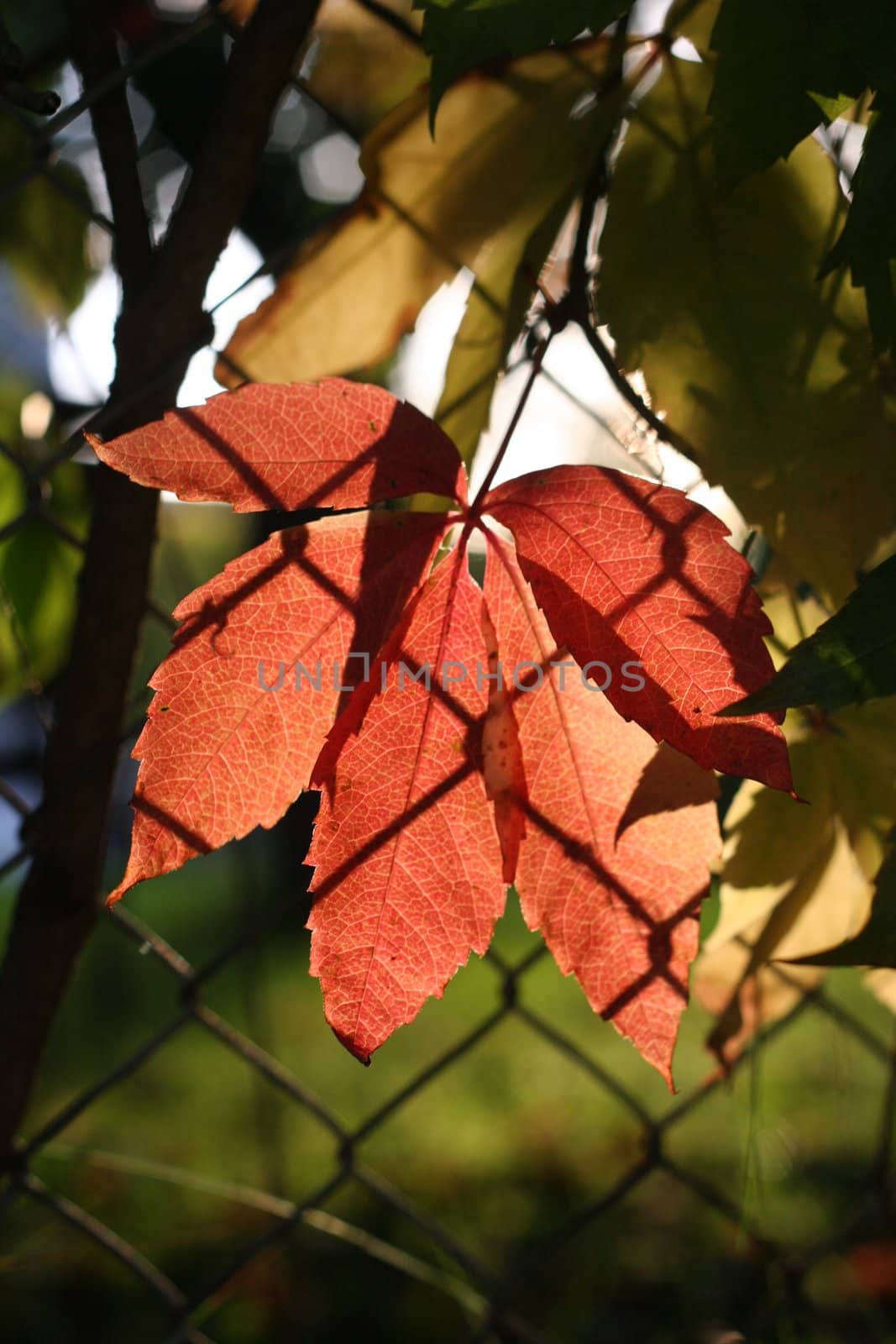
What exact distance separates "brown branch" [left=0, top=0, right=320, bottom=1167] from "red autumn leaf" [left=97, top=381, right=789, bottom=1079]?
19cm

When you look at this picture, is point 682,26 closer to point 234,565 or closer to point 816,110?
point 816,110

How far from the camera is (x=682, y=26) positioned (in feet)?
1.59

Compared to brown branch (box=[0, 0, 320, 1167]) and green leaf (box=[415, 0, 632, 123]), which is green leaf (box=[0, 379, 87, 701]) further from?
green leaf (box=[415, 0, 632, 123])

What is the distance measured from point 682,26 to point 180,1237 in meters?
1.63

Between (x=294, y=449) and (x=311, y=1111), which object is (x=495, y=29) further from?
(x=311, y=1111)

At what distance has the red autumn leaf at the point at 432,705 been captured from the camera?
0.38 metres

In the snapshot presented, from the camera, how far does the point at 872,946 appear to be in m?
0.39

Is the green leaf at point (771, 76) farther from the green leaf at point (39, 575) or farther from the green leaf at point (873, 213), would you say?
the green leaf at point (39, 575)

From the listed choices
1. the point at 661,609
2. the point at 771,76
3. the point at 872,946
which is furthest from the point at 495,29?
the point at 872,946

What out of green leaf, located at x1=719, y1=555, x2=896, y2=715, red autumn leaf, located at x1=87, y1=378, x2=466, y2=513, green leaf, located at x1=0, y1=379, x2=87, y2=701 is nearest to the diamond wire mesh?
green leaf, located at x1=0, y1=379, x2=87, y2=701

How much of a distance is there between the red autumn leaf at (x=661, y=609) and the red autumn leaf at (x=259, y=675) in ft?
0.22

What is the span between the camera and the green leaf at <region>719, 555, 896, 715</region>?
310 millimetres

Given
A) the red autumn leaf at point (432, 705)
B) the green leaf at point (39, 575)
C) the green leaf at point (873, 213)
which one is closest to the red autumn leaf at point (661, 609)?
the red autumn leaf at point (432, 705)

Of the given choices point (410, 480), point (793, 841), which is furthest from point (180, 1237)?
point (410, 480)
